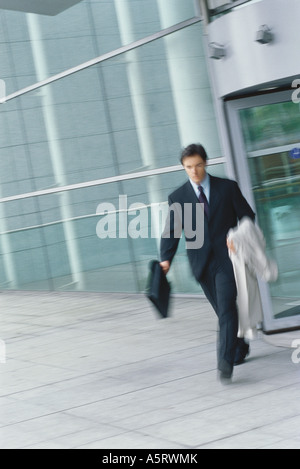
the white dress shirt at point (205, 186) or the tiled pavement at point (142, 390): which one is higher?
the white dress shirt at point (205, 186)

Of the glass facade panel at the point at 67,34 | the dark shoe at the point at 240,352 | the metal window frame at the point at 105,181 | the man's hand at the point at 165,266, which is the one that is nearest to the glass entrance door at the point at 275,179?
the dark shoe at the point at 240,352

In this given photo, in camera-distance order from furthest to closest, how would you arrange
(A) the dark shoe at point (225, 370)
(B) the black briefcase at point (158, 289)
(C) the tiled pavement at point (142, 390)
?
(B) the black briefcase at point (158, 289), (A) the dark shoe at point (225, 370), (C) the tiled pavement at point (142, 390)

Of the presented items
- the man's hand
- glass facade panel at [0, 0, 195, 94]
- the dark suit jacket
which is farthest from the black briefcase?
glass facade panel at [0, 0, 195, 94]

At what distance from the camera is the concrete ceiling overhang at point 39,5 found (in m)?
13.5

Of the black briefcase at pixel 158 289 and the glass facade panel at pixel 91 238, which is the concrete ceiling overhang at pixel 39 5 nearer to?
the glass facade panel at pixel 91 238

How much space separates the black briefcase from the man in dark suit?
0.09 m

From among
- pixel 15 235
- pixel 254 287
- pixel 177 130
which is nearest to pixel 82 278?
pixel 15 235

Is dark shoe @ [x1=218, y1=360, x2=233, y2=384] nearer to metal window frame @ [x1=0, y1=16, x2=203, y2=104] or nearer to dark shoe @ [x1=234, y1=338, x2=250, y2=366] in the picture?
dark shoe @ [x1=234, y1=338, x2=250, y2=366]

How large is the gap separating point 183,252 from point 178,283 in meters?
0.53

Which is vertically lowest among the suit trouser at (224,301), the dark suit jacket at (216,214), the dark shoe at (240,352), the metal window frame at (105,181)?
the dark shoe at (240,352)

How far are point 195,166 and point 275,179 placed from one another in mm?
2118

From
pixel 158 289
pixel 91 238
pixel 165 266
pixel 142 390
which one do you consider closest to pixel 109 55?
pixel 91 238

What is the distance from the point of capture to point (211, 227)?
254 inches

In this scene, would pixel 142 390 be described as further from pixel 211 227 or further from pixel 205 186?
pixel 205 186
